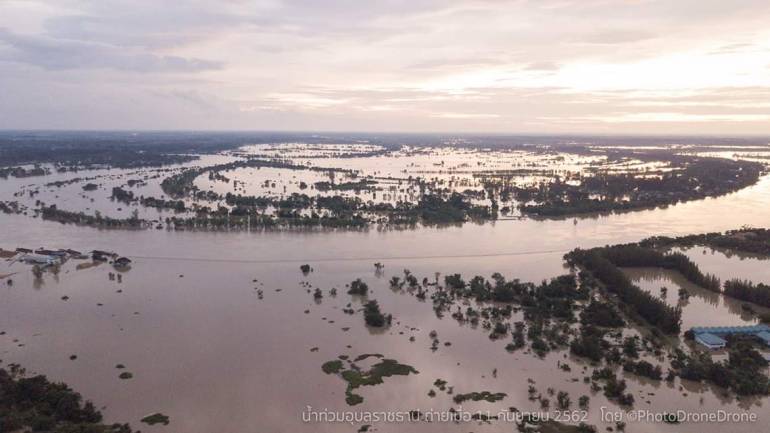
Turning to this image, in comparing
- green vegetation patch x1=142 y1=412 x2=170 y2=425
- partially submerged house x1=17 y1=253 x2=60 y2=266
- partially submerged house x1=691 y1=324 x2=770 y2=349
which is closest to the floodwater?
green vegetation patch x1=142 y1=412 x2=170 y2=425

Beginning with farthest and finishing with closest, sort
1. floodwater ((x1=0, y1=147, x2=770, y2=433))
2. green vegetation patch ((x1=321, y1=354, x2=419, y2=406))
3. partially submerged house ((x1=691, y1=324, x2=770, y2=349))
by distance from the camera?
partially submerged house ((x1=691, y1=324, x2=770, y2=349)) < green vegetation patch ((x1=321, y1=354, x2=419, y2=406)) < floodwater ((x1=0, y1=147, x2=770, y2=433))

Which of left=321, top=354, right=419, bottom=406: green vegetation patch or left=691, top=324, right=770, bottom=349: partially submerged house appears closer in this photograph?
left=321, top=354, right=419, bottom=406: green vegetation patch

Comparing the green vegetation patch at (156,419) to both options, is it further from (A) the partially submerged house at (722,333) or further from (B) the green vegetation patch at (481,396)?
(A) the partially submerged house at (722,333)

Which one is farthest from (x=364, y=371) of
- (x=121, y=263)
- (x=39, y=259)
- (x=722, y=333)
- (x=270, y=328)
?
(x=39, y=259)

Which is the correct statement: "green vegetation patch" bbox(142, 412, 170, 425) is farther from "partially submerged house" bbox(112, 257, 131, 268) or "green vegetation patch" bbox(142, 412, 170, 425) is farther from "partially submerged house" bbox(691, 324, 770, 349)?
"partially submerged house" bbox(691, 324, 770, 349)

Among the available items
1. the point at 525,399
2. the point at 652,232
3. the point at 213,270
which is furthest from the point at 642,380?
the point at 652,232

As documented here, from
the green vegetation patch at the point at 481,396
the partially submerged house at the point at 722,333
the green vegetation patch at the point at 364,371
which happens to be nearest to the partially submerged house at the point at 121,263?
the green vegetation patch at the point at 364,371
